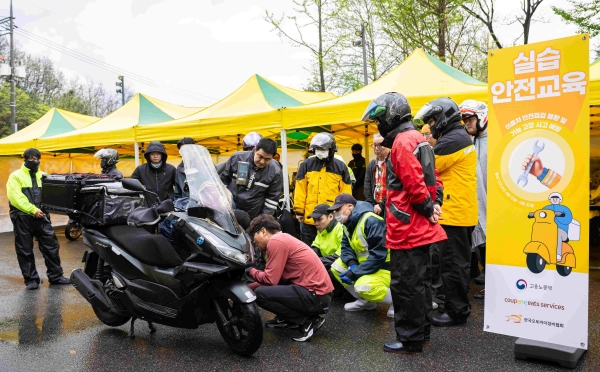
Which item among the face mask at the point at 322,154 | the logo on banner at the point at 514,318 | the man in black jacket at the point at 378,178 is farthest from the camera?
the face mask at the point at 322,154

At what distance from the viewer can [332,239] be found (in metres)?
5.55

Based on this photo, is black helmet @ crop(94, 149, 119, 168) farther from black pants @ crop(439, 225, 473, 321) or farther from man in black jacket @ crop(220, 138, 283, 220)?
black pants @ crop(439, 225, 473, 321)

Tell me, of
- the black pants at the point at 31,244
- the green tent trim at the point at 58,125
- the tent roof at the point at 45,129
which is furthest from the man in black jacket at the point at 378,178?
the green tent trim at the point at 58,125

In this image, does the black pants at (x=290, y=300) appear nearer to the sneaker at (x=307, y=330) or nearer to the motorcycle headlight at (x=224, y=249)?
the sneaker at (x=307, y=330)

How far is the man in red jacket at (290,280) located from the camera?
415cm

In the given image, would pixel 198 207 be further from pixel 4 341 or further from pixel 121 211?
pixel 4 341

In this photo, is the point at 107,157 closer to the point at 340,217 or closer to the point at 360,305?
the point at 340,217

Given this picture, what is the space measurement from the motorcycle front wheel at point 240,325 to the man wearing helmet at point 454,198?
5.69 ft

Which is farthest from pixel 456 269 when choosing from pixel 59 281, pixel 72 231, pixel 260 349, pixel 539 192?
pixel 72 231

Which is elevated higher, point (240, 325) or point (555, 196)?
point (555, 196)

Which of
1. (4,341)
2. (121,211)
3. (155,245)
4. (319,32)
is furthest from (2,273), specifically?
(319,32)

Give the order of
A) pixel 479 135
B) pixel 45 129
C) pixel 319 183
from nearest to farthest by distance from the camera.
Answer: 1. pixel 479 135
2. pixel 319 183
3. pixel 45 129

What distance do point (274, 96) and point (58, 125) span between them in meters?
8.69

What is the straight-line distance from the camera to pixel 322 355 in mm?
3885
